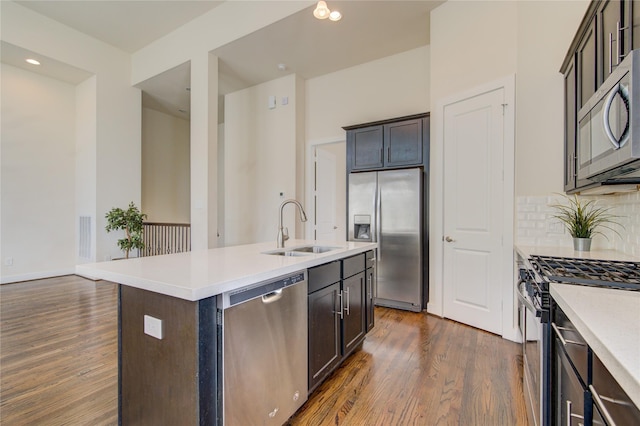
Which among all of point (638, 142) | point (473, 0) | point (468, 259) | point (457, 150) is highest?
point (473, 0)

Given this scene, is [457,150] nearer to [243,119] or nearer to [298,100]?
[298,100]

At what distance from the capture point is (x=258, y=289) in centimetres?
134

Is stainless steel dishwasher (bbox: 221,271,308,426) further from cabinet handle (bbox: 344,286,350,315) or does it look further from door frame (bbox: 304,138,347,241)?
door frame (bbox: 304,138,347,241)

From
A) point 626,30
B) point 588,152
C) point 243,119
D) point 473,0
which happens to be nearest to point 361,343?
point 588,152

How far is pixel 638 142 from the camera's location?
38.0 inches

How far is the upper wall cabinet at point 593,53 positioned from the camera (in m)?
1.39

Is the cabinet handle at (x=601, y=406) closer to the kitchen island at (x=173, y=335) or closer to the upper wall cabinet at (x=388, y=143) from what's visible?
the kitchen island at (x=173, y=335)

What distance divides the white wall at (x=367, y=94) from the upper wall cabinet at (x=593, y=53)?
6.12ft

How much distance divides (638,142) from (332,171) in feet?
15.5

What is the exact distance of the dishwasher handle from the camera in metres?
1.38

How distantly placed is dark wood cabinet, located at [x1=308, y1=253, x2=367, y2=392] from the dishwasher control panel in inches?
7.2

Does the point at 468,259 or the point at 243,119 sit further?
the point at 243,119

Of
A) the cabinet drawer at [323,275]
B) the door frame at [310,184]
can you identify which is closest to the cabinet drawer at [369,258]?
the cabinet drawer at [323,275]

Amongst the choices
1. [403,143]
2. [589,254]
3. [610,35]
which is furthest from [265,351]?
[403,143]
